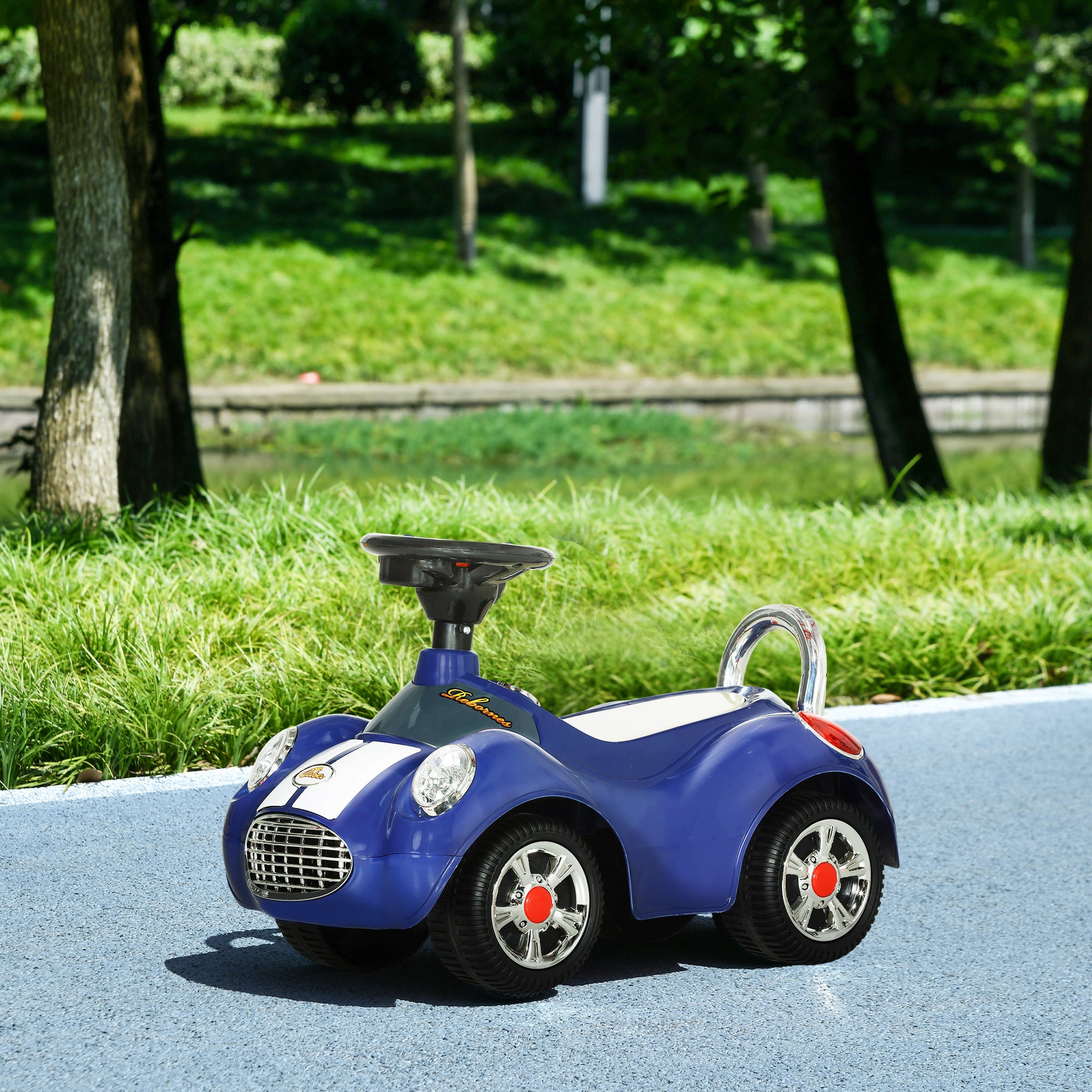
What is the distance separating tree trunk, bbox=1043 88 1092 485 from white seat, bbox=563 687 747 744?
8429 mm

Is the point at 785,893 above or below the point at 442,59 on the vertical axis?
below

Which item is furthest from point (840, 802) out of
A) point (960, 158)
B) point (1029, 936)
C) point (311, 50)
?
point (960, 158)

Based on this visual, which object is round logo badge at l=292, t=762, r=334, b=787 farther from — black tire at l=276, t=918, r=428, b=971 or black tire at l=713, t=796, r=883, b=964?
black tire at l=713, t=796, r=883, b=964

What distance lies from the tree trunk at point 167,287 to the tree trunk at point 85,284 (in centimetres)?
105

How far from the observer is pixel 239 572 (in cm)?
621

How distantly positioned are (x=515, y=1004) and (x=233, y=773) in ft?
6.85

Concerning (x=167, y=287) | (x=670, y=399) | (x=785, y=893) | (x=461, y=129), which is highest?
(x=461, y=129)

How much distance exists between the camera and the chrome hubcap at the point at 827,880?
3182 millimetres

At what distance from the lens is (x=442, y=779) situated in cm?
279

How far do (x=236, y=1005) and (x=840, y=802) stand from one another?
1.43 meters

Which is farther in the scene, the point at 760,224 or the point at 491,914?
the point at 760,224

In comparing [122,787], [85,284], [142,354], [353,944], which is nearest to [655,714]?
[353,944]

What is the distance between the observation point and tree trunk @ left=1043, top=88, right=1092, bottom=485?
11047 mm

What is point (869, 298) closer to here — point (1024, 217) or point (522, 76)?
point (1024, 217)
